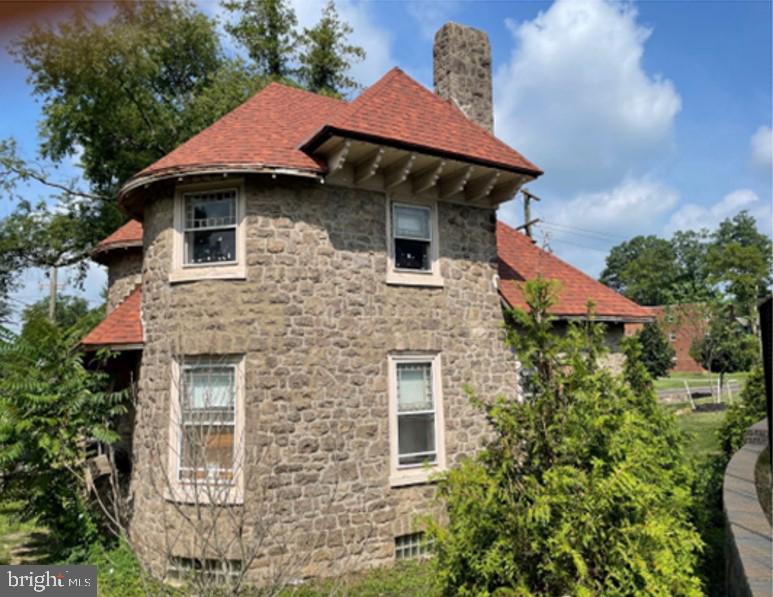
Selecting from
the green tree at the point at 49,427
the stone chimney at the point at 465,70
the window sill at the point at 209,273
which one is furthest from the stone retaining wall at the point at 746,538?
the stone chimney at the point at 465,70

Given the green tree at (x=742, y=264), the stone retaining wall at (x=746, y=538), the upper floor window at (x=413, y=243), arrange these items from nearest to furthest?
the stone retaining wall at (x=746, y=538) < the upper floor window at (x=413, y=243) < the green tree at (x=742, y=264)

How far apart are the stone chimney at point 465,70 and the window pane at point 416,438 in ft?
24.8

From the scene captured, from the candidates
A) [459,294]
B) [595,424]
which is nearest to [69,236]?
[459,294]

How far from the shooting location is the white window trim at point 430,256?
10.4 m

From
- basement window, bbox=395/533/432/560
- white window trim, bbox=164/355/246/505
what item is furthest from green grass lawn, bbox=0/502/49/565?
basement window, bbox=395/533/432/560

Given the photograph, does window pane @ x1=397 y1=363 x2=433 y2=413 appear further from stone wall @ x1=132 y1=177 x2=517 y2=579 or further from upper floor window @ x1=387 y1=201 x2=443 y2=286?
upper floor window @ x1=387 y1=201 x2=443 y2=286

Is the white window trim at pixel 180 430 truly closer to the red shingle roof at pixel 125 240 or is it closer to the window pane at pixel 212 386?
the window pane at pixel 212 386

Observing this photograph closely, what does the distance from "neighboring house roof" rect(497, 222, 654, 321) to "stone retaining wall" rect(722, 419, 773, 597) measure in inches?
220

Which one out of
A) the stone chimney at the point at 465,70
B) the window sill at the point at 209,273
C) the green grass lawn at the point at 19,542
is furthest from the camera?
the stone chimney at the point at 465,70

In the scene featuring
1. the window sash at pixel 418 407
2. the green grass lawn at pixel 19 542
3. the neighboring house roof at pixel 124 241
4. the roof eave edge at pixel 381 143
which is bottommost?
the green grass lawn at pixel 19 542

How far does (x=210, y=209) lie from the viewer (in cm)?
991

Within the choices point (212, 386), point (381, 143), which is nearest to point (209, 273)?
point (212, 386)

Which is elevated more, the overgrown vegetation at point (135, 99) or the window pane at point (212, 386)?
the overgrown vegetation at point (135, 99)

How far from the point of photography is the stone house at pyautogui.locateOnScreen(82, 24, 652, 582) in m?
9.18
